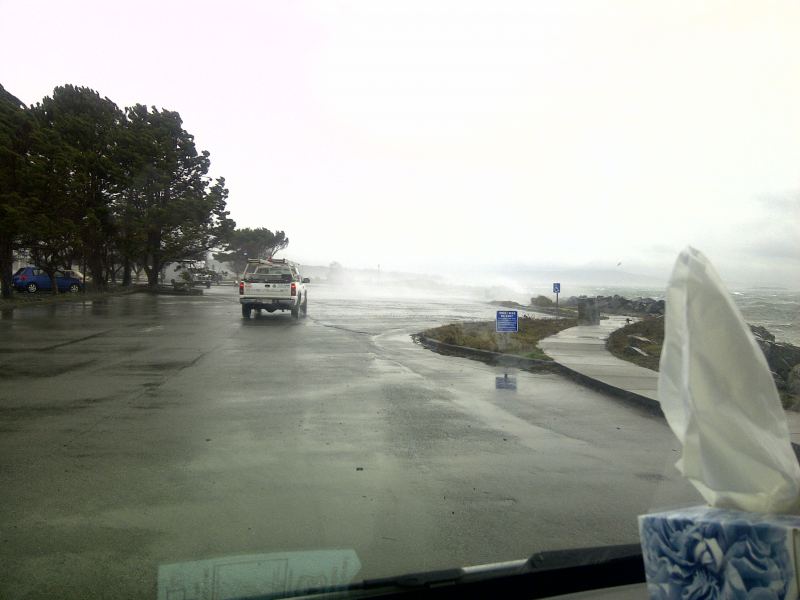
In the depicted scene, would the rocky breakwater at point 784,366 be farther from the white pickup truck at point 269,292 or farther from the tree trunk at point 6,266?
the tree trunk at point 6,266

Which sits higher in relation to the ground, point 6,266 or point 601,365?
point 6,266

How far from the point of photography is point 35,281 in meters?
39.3

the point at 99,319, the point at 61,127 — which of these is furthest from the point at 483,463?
the point at 61,127

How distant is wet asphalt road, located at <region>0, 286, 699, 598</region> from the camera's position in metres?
4.26

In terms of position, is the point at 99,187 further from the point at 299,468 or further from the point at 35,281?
the point at 299,468

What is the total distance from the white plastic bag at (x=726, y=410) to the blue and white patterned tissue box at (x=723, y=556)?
7 cm

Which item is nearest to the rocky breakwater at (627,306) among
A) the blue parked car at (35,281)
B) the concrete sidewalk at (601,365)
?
the concrete sidewalk at (601,365)

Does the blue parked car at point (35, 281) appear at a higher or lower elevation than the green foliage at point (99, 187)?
lower

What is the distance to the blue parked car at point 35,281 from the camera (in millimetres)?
39125

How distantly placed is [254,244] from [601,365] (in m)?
89.4

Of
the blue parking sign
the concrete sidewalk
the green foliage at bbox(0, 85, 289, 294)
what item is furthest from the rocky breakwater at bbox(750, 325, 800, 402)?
the green foliage at bbox(0, 85, 289, 294)

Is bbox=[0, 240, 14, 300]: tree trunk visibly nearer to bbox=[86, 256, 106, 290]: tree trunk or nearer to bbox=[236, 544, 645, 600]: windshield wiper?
bbox=[86, 256, 106, 290]: tree trunk

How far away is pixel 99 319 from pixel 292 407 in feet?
55.3

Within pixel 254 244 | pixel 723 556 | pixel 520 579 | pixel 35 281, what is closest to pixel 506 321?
pixel 520 579
